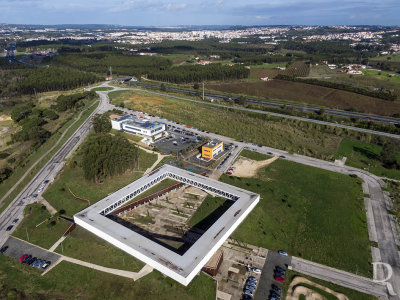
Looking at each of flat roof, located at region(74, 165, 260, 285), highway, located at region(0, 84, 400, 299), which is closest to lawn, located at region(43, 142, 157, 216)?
highway, located at region(0, 84, 400, 299)

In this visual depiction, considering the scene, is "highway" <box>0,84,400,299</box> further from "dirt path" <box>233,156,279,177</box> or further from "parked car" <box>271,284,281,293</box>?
"parked car" <box>271,284,281,293</box>

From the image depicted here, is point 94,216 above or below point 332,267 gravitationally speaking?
above

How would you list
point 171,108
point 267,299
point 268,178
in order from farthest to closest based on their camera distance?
1. point 171,108
2. point 268,178
3. point 267,299

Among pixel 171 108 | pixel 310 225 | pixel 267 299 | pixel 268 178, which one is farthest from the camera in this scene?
pixel 171 108

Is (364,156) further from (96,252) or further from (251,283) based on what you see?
(96,252)

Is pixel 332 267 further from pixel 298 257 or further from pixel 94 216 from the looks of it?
pixel 94 216

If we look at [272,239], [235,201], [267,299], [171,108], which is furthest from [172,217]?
[171,108]
